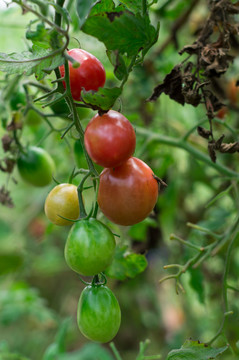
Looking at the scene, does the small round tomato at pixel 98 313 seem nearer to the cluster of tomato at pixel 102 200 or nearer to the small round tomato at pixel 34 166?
the cluster of tomato at pixel 102 200

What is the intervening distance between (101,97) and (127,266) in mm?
415

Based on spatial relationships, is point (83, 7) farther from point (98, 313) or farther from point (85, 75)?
point (98, 313)

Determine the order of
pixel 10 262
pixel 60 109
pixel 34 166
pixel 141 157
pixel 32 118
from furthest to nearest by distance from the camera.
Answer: pixel 10 262, pixel 141 157, pixel 32 118, pixel 34 166, pixel 60 109

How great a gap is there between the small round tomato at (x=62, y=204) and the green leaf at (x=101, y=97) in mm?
145

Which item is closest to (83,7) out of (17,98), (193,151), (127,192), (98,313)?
(127,192)

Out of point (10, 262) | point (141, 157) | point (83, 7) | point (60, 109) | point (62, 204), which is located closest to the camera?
point (83, 7)

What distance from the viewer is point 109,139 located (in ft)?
1.55

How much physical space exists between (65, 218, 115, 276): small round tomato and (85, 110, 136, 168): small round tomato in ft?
0.27

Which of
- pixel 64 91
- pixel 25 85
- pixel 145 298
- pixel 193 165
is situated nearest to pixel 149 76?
pixel 193 165

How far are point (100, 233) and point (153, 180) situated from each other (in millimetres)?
101

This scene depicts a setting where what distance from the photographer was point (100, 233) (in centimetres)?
50

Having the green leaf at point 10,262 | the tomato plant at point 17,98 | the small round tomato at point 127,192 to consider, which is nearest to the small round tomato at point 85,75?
the small round tomato at point 127,192

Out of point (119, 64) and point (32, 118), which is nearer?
point (119, 64)

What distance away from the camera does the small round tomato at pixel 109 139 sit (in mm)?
474
